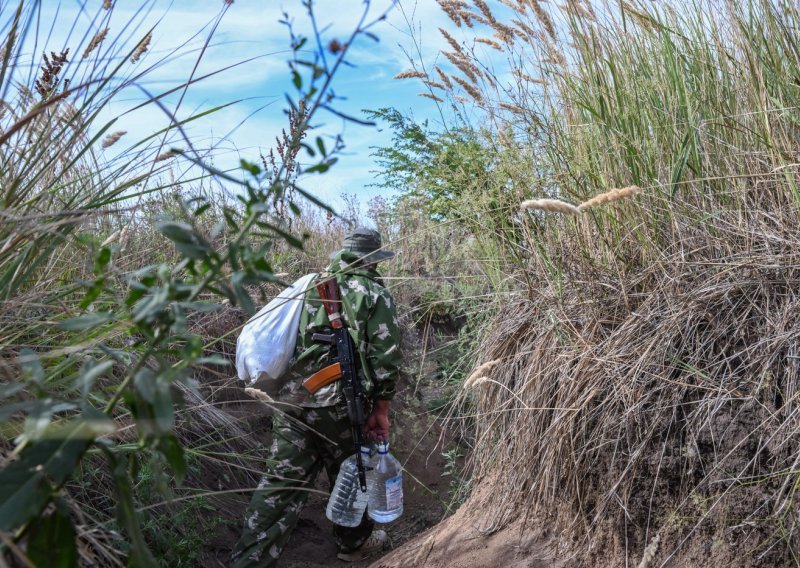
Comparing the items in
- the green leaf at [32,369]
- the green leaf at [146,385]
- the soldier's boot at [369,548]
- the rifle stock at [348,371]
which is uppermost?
the green leaf at [32,369]

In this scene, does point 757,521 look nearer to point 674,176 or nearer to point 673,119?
point 674,176

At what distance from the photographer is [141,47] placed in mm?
→ 2604

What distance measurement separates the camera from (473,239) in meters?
4.48

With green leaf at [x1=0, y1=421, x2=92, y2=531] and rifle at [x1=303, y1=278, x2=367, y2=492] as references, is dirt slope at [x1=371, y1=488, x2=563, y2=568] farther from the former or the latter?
green leaf at [x1=0, y1=421, x2=92, y2=531]

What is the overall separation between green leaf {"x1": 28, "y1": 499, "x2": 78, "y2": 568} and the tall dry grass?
7.45 ft

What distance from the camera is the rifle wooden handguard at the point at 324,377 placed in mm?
4719

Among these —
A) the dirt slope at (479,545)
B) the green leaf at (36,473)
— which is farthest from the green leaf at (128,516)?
the dirt slope at (479,545)

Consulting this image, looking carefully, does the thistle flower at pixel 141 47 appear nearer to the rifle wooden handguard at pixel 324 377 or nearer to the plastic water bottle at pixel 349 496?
the rifle wooden handguard at pixel 324 377

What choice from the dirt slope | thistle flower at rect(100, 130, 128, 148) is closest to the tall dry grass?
the dirt slope

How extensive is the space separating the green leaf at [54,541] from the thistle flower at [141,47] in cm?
190

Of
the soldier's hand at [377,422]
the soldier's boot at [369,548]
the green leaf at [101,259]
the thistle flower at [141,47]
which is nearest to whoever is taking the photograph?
the green leaf at [101,259]

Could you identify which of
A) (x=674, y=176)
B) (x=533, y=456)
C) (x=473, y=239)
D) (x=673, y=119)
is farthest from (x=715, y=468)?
(x=473, y=239)

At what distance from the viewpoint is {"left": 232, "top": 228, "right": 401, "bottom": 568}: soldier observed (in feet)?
15.1

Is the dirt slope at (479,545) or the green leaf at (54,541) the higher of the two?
the green leaf at (54,541)
